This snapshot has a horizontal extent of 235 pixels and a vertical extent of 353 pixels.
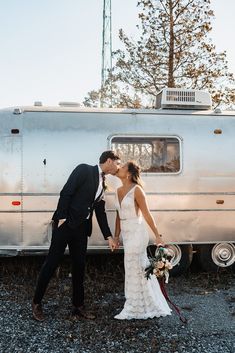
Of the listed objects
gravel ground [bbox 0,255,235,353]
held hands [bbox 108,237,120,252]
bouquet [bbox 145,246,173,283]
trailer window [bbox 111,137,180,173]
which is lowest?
gravel ground [bbox 0,255,235,353]

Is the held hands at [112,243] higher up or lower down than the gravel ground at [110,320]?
higher up

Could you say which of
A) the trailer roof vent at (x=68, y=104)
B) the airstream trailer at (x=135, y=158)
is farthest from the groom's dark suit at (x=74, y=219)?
the trailer roof vent at (x=68, y=104)

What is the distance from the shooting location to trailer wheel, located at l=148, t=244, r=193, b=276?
6422 millimetres

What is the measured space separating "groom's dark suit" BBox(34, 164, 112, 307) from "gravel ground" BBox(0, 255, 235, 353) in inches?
18.5

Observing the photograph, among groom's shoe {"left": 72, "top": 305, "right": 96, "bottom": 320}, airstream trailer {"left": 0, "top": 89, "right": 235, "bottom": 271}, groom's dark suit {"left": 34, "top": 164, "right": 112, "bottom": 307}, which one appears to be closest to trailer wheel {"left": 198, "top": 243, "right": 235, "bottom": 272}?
airstream trailer {"left": 0, "top": 89, "right": 235, "bottom": 271}

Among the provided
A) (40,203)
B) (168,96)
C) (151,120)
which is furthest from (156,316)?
(168,96)

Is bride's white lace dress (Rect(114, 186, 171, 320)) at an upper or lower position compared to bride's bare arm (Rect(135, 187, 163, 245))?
lower

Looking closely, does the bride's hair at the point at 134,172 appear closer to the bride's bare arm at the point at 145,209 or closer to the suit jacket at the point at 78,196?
the bride's bare arm at the point at 145,209

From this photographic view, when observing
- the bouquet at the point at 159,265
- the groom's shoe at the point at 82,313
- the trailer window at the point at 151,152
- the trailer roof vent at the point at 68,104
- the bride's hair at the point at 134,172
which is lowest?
the groom's shoe at the point at 82,313

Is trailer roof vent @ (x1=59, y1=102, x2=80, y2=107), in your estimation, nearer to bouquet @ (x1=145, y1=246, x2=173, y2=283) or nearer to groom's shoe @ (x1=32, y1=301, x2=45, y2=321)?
bouquet @ (x1=145, y1=246, x2=173, y2=283)

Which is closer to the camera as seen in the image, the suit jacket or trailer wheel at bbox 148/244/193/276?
the suit jacket

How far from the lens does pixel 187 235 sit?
622 centimetres

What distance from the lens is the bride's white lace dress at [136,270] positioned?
15.4 feet

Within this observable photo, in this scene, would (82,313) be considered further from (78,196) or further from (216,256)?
(216,256)
